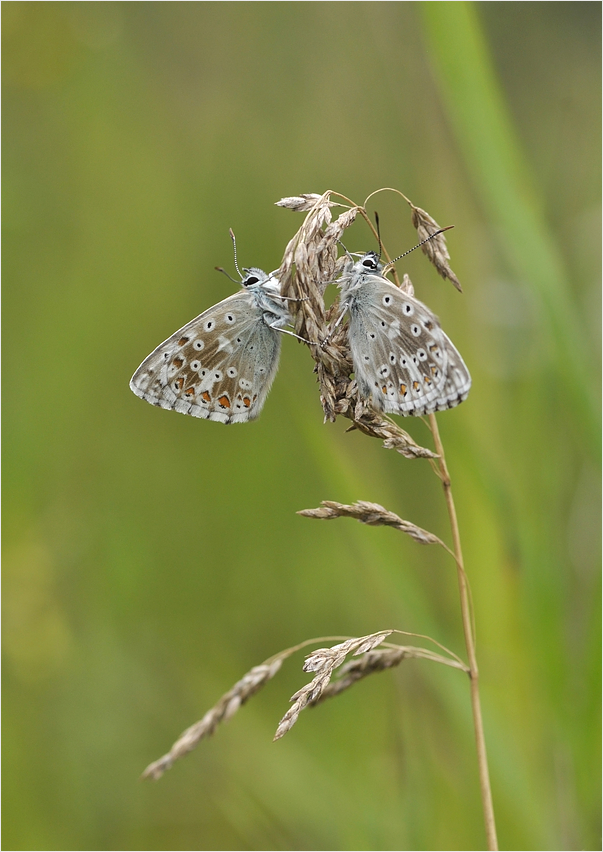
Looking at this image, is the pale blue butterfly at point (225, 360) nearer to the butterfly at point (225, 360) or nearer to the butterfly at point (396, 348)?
the butterfly at point (225, 360)

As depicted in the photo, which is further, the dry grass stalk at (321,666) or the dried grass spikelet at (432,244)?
the dried grass spikelet at (432,244)

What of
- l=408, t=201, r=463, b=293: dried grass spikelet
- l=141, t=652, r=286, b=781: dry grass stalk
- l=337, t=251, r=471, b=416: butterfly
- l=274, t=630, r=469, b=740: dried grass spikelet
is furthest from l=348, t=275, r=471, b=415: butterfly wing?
l=141, t=652, r=286, b=781: dry grass stalk

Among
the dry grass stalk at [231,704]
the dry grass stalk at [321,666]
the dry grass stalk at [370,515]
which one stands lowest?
the dry grass stalk at [231,704]

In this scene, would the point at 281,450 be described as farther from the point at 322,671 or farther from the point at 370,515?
the point at 322,671

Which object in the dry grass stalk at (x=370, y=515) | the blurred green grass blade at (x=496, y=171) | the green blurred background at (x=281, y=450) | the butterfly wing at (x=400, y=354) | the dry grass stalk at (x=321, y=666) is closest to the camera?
the dry grass stalk at (x=321, y=666)

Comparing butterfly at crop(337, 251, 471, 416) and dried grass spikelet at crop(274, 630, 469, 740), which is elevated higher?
butterfly at crop(337, 251, 471, 416)

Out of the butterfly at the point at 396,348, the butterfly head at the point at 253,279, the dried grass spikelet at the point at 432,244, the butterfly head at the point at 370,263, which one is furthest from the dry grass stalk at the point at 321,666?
the butterfly head at the point at 253,279

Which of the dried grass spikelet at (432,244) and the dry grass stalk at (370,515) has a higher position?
the dried grass spikelet at (432,244)

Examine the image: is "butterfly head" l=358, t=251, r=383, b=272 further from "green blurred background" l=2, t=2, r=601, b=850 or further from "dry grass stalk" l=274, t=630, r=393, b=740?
"dry grass stalk" l=274, t=630, r=393, b=740
